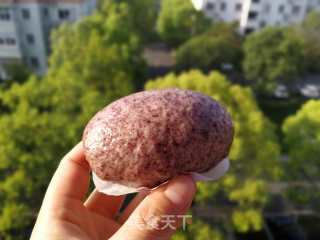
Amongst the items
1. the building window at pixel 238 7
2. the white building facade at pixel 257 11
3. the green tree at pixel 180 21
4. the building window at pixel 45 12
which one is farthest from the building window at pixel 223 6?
the building window at pixel 45 12

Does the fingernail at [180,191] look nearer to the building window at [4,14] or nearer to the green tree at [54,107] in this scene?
the green tree at [54,107]

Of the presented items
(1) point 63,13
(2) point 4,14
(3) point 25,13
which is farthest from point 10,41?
(1) point 63,13

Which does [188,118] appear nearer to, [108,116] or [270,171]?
[108,116]

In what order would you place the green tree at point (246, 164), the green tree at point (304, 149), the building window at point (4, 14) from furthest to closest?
the building window at point (4, 14) < the green tree at point (304, 149) < the green tree at point (246, 164)

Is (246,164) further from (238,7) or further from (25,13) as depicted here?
(238,7)

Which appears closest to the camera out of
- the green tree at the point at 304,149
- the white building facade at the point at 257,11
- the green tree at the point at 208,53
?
the green tree at the point at 304,149

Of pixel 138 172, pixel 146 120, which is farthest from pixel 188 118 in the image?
pixel 138 172
